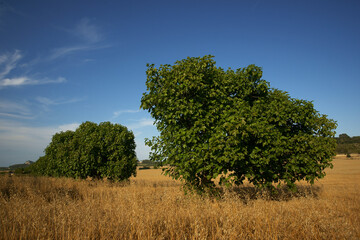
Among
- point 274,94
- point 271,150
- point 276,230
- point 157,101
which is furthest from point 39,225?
point 274,94

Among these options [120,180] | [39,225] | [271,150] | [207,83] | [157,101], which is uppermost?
[207,83]

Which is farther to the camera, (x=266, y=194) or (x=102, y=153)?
(x=102, y=153)

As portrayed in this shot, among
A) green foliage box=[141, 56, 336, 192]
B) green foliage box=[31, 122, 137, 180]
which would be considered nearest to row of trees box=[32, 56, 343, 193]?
green foliage box=[141, 56, 336, 192]

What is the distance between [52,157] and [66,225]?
98.7ft

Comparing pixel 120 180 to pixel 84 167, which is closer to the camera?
pixel 120 180

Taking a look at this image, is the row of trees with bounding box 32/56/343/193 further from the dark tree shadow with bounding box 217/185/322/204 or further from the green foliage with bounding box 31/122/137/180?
the green foliage with bounding box 31/122/137/180

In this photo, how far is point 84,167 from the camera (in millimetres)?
23844

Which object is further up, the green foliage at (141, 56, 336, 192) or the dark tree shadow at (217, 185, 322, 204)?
the green foliage at (141, 56, 336, 192)

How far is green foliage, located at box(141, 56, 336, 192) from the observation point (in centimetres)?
939

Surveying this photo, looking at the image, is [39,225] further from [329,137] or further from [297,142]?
[329,137]

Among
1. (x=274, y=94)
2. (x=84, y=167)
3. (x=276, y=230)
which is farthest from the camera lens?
(x=84, y=167)

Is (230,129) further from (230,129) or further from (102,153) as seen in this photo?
(102,153)

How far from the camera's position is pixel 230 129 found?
915 cm

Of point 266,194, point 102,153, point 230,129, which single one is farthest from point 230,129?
point 102,153
